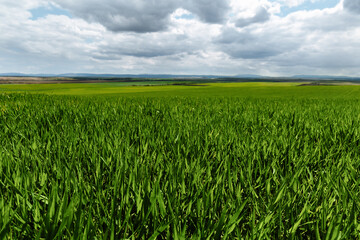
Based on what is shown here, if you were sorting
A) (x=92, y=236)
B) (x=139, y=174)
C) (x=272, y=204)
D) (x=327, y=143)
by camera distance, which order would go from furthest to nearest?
(x=327, y=143) < (x=139, y=174) < (x=272, y=204) < (x=92, y=236)

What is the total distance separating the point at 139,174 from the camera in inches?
57.4

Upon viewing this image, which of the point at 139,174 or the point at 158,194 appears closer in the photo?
the point at 158,194

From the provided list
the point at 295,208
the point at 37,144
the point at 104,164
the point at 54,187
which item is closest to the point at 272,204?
the point at 295,208

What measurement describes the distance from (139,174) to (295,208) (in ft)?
3.21

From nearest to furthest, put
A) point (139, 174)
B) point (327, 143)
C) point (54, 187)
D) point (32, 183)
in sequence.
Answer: point (54, 187), point (32, 183), point (139, 174), point (327, 143)

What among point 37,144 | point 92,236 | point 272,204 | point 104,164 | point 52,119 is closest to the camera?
point 92,236

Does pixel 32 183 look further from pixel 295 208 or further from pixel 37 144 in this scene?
pixel 295 208

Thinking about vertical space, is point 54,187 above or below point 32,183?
above

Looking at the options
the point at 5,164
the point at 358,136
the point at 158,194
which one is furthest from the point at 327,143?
the point at 5,164

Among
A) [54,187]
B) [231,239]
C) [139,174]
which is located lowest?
[231,239]

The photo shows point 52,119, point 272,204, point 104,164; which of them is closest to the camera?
point 272,204

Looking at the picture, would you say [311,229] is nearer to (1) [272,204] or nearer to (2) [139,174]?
(1) [272,204]

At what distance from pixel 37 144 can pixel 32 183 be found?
42.8 inches

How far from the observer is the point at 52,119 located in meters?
3.91
